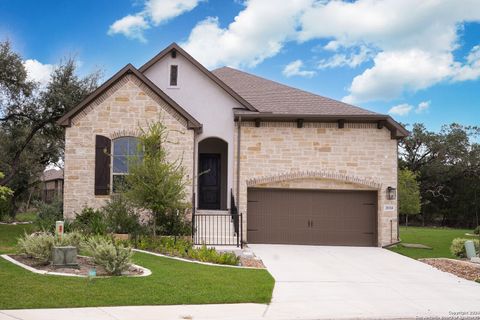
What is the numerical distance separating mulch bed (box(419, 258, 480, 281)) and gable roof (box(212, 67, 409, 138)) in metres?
5.37

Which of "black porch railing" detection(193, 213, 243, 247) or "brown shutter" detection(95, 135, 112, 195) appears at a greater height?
"brown shutter" detection(95, 135, 112, 195)

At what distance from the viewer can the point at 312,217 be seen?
17.6 m

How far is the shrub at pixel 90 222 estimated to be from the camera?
556 inches

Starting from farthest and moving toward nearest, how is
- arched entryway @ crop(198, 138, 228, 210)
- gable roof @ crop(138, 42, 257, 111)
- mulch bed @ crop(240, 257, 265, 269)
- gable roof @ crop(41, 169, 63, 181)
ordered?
1. gable roof @ crop(41, 169, 63, 181)
2. arched entryway @ crop(198, 138, 228, 210)
3. gable roof @ crop(138, 42, 257, 111)
4. mulch bed @ crop(240, 257, 265, 269)

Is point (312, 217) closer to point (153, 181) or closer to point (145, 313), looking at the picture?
point (153, 181)

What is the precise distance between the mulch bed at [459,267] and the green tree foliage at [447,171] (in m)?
31.0

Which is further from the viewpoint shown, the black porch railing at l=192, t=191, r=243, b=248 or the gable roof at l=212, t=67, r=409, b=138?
the gable roof at l=212, t=67, r=409, b=138

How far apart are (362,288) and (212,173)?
10.6 meters

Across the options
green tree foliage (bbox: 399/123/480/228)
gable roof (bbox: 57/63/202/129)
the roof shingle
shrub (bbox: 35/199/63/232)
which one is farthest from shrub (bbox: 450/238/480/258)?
green tree foliage (bbox: 399/123/480/228)

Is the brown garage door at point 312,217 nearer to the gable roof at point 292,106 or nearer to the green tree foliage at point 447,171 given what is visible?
the gable roof at point 292,106

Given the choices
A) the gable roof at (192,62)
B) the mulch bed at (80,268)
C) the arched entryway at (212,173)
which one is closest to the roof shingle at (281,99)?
the gable roof at (192,62)

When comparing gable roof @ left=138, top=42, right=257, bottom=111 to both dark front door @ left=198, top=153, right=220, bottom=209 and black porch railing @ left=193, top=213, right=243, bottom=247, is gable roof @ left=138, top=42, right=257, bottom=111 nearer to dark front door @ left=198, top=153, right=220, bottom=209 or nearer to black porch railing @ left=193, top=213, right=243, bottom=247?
dark front door @ left=198, top=153, right=220, bottom=209

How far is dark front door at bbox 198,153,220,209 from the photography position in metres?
19.2

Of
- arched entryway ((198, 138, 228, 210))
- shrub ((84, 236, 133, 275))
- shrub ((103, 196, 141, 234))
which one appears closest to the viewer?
shrub ((84, 236, 133, 275))
